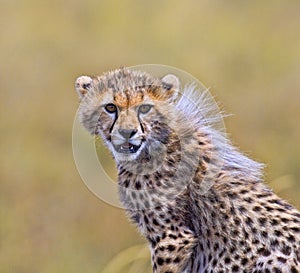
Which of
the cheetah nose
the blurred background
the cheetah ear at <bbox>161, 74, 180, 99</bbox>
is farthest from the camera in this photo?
the blurred background

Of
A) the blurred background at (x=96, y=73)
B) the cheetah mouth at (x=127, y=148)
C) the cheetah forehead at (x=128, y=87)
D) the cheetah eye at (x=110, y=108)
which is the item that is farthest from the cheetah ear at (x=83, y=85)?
the blurred background at (x=96, y=73)

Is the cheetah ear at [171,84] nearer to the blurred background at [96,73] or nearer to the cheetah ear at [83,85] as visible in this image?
the cheetah ear at [83,85]

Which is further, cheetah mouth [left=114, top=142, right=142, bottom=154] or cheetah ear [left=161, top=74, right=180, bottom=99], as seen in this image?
cheetah ear [left=161, top=74, right=180, bottom=99]

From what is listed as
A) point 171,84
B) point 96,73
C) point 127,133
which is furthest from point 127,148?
point 96,73

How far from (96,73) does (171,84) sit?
395 centimetres

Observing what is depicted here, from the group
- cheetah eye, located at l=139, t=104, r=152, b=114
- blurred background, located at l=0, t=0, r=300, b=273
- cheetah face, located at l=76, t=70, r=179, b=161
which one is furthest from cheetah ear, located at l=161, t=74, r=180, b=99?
blurred background, located at l=0, t=0, r=300, b=273

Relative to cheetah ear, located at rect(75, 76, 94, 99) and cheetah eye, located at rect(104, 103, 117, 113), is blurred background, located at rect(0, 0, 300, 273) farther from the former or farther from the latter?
cheetah eye, located at rect(104, 103, 117, 113)

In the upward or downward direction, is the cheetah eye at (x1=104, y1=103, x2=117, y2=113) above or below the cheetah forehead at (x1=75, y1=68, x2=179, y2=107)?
below

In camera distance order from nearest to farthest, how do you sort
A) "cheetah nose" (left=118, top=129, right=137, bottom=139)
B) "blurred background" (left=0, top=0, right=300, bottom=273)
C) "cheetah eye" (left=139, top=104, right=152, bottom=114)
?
1. "cheetah nose" (left=118, top=129, right=137, bottom=139)
2. "cheetah eye" (left=139, top=104, right=152, bottom=114)
3. "blurred background" (left=0, top=0, right=300, bottom=273)

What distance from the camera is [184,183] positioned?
648 cm

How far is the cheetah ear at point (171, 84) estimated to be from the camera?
21.4 feet

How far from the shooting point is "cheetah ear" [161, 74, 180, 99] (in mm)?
6527

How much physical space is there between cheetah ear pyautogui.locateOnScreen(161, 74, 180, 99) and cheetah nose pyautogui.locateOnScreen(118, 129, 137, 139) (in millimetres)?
351

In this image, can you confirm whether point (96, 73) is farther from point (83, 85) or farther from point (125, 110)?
point (125, 110)
